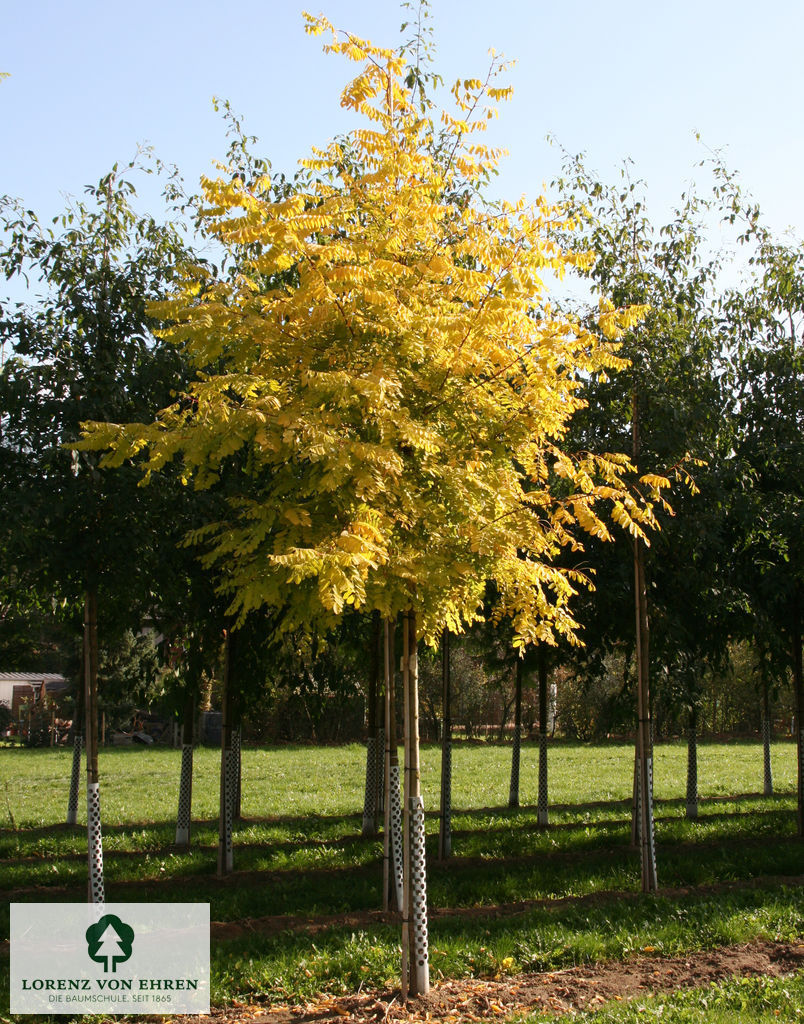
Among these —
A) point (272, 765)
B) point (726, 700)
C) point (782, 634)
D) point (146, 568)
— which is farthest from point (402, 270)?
point (726, 700)

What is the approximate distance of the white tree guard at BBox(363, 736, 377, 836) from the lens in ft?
38.0

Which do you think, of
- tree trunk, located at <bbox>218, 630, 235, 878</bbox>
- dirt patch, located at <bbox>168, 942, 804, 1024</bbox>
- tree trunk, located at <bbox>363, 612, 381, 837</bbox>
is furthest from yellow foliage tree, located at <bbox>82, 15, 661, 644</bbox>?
tree trunk, located at <bbox>363, 612, 381, 837</bbox>

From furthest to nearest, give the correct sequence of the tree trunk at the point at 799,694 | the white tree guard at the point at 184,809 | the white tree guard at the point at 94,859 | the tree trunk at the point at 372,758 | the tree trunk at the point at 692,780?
the tree trunk at the point at 692,780
the tree trunk at the point at 372,758
the white tree guard at the point at 184,809
the tree trunk at the point at 799,694
the white tree guard at the point at 94,859

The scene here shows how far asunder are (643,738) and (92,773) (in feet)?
16.2

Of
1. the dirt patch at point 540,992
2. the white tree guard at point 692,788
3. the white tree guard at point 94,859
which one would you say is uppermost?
the white tree guard at point 94,859

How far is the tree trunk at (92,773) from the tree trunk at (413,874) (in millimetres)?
2842

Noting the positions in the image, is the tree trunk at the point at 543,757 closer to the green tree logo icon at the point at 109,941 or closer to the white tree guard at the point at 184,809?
the white tree guard at the point at 184,809

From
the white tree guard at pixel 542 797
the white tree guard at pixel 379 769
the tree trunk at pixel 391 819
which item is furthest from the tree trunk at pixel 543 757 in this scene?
the tree trunk at pixel 391 819

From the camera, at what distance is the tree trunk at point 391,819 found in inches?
293

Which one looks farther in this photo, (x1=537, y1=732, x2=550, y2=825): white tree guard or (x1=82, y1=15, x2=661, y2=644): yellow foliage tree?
(x1=537, y1=732, x2=550, y2=825): white tree guard

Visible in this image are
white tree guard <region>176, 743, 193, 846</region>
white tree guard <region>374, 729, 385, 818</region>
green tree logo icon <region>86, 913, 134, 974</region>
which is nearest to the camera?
green tree logo icon <region>86, 913, 134, 974</region>

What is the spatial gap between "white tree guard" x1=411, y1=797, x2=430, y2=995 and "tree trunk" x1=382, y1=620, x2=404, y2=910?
1.76m

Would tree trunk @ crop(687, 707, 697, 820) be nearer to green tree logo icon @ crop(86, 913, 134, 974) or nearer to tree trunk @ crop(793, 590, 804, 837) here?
tree trunk @ crop(793, 590, 804, 837)

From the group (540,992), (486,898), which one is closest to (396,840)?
(486,898)
